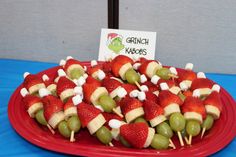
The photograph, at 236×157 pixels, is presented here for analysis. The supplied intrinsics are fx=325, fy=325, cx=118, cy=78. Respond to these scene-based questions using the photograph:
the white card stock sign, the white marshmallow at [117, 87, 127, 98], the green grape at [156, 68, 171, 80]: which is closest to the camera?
the white marshmallow at [117, 87, 127, 98]

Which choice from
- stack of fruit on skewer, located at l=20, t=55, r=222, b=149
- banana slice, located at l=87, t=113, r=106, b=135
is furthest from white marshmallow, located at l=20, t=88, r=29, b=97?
banana slice, located at l=87, t=113, r=106, b=135

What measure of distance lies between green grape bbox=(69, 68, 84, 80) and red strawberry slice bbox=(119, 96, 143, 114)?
209 mm

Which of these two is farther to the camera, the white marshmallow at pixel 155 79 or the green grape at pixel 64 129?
the white marshmallow at pixel 155 79

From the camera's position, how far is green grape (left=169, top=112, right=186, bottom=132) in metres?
0.72

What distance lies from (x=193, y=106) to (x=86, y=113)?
25 cm

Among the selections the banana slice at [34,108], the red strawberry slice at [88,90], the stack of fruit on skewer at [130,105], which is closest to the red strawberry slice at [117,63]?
the stack of fruit on skewer at [130,105]

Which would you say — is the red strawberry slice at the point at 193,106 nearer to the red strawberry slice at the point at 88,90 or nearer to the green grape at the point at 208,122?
the green grape at the point at 208,122

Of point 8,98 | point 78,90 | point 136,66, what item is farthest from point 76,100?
point 8,98

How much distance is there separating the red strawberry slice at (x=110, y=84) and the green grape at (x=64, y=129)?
0.15 meters

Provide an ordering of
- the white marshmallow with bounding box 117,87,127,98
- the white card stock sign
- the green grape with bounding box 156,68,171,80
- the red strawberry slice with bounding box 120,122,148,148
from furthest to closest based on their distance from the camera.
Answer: the white card stock sign → the green grape with bounding box 156,68,171,80 → the white marshmallow with bounding box 117,87,127,98 → the red strawberry slice with bounding box 120,122,148,148

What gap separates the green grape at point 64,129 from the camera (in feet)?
2.48

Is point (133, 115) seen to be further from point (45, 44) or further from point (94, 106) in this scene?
point (45, 44)

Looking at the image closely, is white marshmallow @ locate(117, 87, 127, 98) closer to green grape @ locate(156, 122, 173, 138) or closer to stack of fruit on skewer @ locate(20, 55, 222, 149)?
stack of fruit on skewer @ locate(20, 55, 222, 149)

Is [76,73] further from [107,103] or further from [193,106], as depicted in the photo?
[193,106]
